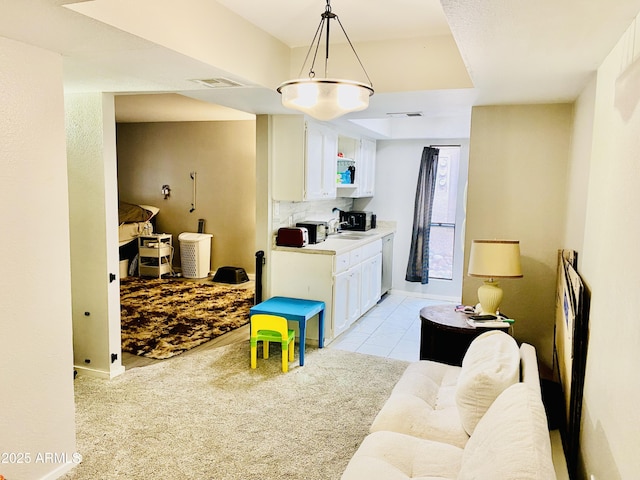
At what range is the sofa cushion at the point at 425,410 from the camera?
233cm

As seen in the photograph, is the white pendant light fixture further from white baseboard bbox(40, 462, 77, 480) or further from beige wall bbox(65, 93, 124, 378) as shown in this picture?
white baseboard bbox(40, 462, 77, 480)

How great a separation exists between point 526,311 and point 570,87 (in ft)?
5.85

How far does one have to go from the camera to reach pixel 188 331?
5074 millimetres

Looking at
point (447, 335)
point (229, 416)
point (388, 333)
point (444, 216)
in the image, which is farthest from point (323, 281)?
point (444, 216)

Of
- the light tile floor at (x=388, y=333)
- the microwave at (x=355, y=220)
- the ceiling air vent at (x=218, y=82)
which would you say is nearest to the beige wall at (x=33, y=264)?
the ceiling air vent at (x=218, y=82)

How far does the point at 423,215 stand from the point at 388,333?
211cm

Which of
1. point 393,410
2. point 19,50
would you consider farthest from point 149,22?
point 393,410

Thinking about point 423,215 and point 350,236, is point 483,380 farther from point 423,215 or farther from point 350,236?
point 423,215

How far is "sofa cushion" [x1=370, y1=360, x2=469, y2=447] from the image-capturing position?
2.33 metres

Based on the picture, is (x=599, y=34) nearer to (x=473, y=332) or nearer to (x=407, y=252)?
(x=473, y=332)

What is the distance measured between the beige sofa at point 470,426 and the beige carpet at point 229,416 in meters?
0.58

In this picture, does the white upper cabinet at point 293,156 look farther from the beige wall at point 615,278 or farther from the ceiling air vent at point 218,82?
the beige wall at point 615,278

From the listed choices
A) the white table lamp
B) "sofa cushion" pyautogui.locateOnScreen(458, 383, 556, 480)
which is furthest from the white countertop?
"sofa cushion" pyautogui.locateOnScreen(458, 383, 556, 480)

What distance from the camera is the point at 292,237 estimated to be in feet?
16.0
